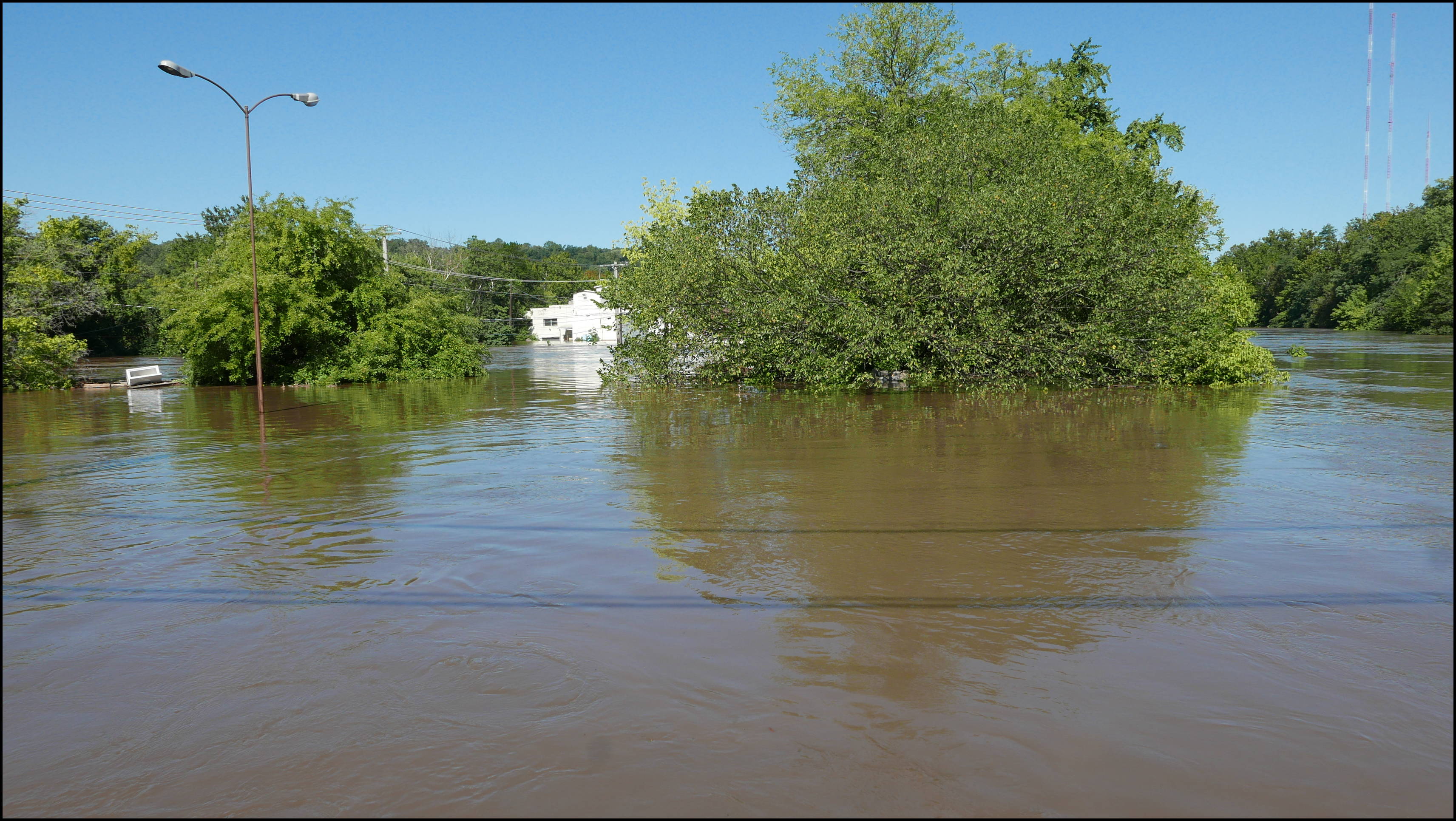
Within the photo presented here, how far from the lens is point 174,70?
2053 cm

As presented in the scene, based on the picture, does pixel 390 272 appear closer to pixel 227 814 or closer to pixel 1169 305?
pixel 1169 305

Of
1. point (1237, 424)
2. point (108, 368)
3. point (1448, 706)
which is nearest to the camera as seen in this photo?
point (1448, 706)

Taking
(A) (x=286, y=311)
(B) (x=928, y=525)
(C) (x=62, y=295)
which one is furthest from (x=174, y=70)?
(C) (x=62, y=295)

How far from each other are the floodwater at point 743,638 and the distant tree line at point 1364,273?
43.5 metres

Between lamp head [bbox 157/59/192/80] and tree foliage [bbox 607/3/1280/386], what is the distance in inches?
462

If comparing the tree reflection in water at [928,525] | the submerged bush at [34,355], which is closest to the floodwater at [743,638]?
the tree reflection in water at [928,525]

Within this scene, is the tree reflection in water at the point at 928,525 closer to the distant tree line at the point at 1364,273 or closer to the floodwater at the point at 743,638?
the floodwater at the point at 743,638

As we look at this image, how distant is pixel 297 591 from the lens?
6.93 meters

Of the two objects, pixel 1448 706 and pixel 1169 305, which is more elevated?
pixel 1169 305

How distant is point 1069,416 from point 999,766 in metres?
15.5

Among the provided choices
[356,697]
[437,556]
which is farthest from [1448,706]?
[437,556]

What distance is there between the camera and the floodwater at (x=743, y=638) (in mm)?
4035

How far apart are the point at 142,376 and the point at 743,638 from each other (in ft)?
119

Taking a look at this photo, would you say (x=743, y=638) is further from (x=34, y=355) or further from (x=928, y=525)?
(x=34, y=355)
